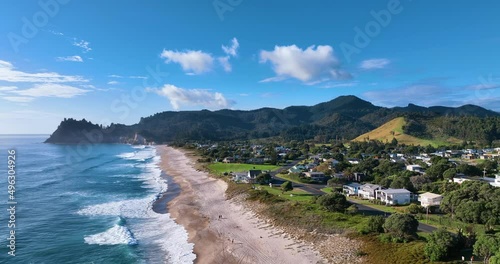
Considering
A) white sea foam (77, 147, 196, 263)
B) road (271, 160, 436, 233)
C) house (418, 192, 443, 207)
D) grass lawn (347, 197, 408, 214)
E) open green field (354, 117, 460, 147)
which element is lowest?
white sea foam (77, 147, 196, 263)

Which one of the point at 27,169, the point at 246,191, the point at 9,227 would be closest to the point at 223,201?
the point at 246,191

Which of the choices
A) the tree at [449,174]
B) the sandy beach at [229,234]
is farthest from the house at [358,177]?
the sandy beach at [229,234]

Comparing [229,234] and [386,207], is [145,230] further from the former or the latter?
[386,207]

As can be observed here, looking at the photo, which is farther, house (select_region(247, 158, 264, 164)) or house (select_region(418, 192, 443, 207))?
house (select_region(247, 158, 264, 164))

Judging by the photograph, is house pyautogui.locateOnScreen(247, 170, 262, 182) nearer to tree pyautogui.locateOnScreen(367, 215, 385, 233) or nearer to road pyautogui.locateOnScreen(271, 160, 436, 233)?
road pyautogui.locateOnScreen(271, 160, 436, 233)

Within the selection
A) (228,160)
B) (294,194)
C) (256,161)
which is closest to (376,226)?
(294,194)

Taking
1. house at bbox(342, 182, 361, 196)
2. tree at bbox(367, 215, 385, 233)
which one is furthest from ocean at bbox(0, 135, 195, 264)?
house at bbox(342, 182, 361, 196)
